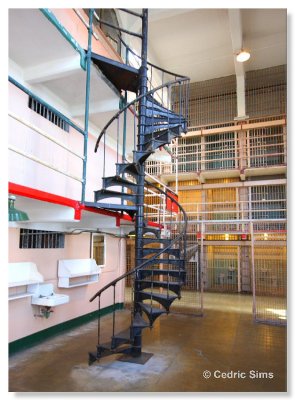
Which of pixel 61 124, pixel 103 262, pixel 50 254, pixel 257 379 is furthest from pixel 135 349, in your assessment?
pixel 61 124

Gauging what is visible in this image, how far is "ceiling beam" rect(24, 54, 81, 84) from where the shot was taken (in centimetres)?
358

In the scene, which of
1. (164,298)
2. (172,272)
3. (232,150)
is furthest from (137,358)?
(232,150)

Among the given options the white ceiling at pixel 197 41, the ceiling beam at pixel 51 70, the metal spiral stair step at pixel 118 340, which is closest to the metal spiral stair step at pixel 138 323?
the metal spiral stair step at pixel 118 340

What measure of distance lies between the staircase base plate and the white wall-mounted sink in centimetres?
111

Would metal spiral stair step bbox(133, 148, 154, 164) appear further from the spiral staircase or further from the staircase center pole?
the staircase center pole

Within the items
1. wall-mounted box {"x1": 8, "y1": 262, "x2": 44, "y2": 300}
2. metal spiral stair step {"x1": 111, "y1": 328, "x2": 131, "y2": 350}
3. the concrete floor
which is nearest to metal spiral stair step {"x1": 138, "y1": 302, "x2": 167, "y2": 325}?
metal spiral stair step {"x1": 111, "y1": 328, "x2": 131, "y2": 350}

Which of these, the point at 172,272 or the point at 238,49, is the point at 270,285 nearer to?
the point at 172,272

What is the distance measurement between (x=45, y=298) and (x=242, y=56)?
20.6 ft

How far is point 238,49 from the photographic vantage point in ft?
21.5

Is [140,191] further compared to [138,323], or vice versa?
[140,191]

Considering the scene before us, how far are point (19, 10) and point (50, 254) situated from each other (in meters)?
3.21

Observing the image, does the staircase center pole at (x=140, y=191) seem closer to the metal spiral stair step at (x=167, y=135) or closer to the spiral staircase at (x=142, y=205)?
the spiral staircase at (x=142, y=205)

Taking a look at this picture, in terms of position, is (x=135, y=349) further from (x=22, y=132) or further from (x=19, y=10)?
(x=19, y=10)

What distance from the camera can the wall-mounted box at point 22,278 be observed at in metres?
3.75
